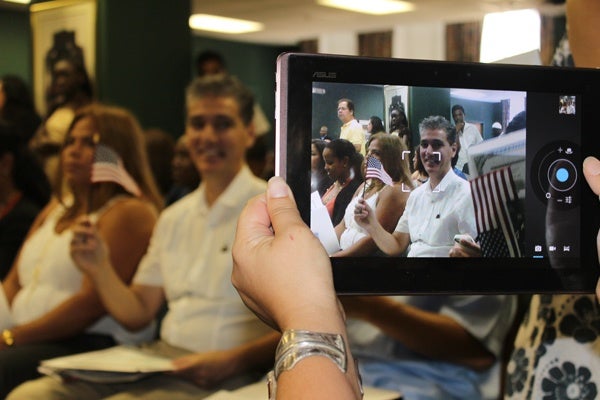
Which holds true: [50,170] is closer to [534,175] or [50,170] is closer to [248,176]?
[248,176]

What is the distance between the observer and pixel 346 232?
859mm

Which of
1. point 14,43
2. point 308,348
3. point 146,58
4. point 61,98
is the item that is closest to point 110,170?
point 308,348

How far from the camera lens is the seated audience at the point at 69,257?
8.22 ft

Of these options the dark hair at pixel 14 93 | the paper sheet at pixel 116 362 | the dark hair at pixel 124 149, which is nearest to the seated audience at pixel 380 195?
the paper sheet at pixel 116 362

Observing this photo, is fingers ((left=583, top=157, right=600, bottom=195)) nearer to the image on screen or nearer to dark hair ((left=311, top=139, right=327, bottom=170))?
the image on screen

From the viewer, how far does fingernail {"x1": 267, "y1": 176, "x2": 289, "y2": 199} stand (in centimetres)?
81

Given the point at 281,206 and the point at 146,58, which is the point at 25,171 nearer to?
the point at 146,58

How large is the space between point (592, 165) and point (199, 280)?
60.5 inches

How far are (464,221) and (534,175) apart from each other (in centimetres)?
10

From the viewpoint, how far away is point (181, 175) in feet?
12.5

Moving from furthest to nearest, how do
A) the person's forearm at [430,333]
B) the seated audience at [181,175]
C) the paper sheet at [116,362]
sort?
the seated audience at [181,175] < the paper sheet at [116,362] < the person's forearm at [430,333]

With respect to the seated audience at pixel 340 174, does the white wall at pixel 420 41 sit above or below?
above

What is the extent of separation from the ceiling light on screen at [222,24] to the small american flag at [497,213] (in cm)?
805

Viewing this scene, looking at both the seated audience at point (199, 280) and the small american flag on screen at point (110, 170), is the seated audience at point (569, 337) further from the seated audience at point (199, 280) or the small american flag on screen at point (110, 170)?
the small american flag on screen at point (110, 170)
